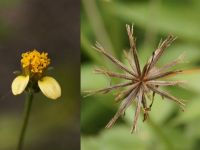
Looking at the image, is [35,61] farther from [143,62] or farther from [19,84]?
[143,62]

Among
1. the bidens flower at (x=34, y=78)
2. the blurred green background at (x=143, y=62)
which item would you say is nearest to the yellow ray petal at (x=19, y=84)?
the bidens flower at (x=34, y=78)

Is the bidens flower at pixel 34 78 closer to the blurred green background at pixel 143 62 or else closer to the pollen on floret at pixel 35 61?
the pollen on floret at pixel 35 61

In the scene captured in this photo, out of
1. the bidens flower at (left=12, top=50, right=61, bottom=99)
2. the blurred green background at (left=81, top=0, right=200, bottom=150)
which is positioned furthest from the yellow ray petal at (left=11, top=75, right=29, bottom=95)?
the blurred green background at (left=81, top=0, right=200, bottom=150)

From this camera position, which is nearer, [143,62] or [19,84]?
[19,84]

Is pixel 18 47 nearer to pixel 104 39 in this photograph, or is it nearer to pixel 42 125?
pixel 42 125

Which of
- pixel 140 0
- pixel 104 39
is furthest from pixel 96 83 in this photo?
pixel 140 0

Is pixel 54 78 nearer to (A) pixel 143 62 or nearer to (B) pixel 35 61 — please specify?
(B) pixel 35 61

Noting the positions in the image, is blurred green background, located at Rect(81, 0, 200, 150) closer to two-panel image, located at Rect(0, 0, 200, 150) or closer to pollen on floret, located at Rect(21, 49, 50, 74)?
two-panel image, located at Rect(0, 0, 200, 150)

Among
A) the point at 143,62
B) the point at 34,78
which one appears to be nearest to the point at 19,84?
the point at 34,78
